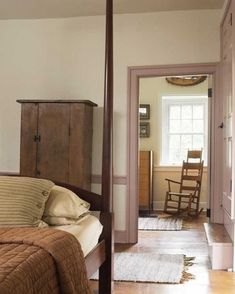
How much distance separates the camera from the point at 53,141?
412cm

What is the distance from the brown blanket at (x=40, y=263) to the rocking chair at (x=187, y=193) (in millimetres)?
4671

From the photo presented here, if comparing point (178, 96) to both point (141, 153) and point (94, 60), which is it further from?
point (94, 60)

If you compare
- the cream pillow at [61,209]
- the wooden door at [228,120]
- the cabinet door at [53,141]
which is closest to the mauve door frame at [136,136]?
the wooden door at [228,120]

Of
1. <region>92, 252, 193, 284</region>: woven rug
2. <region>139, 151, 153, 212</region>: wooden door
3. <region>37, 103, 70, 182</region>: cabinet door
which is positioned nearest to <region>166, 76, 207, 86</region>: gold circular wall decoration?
<region>139, 151, 153, 212</region>: wooden door

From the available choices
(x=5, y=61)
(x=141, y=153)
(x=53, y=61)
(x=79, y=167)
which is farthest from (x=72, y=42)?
(x=141, y=153)

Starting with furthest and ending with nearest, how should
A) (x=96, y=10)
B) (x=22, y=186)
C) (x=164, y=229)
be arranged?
(x=164, y=229) < (x=96, y=10) < (x=22, y=186)

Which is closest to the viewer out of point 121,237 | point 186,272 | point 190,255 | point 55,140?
point 186,272

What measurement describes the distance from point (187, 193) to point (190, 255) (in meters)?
2.81

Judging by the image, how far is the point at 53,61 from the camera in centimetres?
466

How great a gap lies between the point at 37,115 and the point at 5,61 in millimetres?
1090

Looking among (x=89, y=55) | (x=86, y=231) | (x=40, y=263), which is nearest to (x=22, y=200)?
(x=86, y=231)

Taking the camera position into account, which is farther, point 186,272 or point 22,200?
point 186,272

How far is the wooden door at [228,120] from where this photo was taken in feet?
11.5

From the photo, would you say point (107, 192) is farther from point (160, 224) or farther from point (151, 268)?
point (160, 224)
